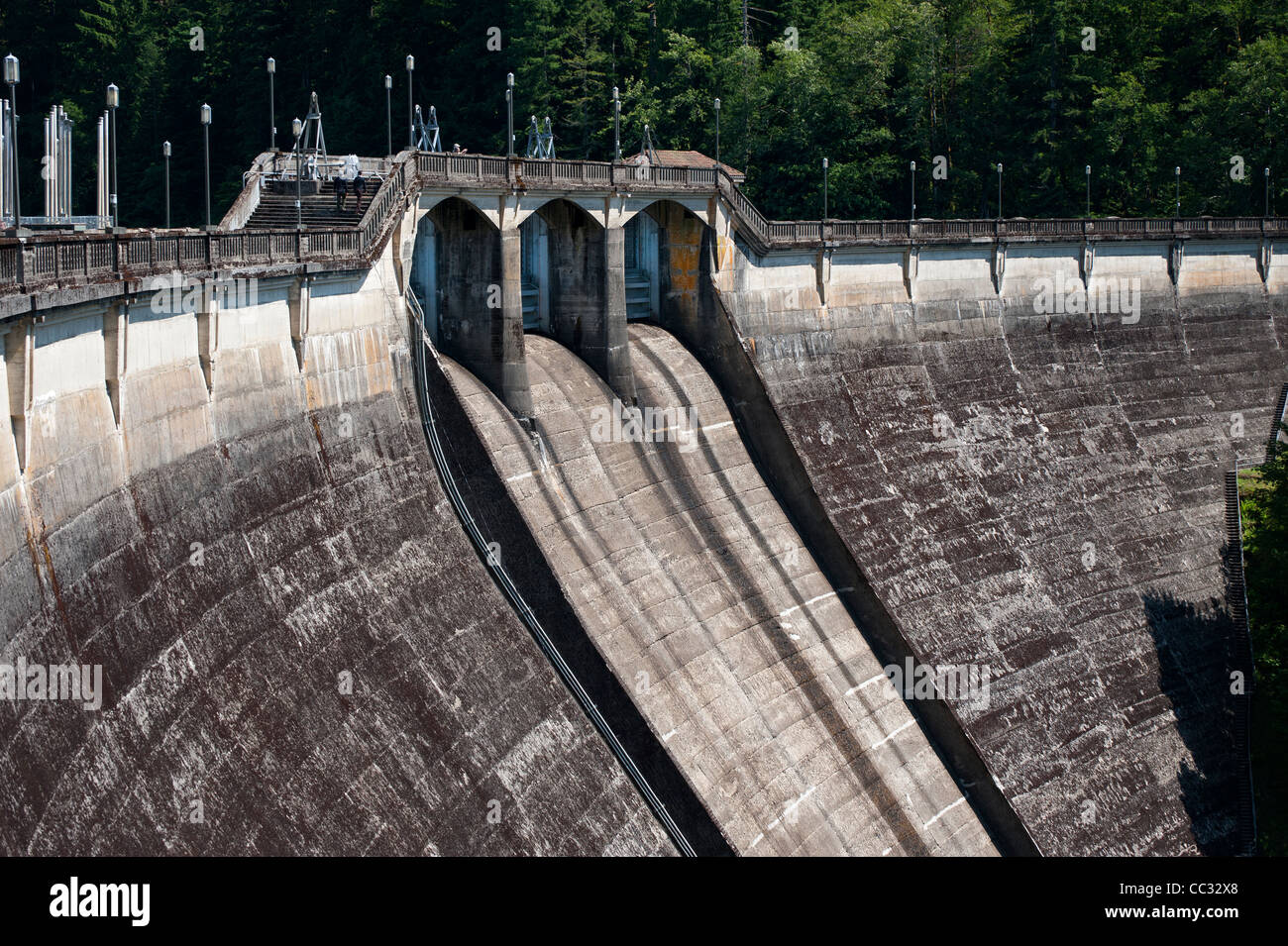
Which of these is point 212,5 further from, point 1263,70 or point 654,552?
point 654,552

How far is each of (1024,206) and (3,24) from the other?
6456 centimetres

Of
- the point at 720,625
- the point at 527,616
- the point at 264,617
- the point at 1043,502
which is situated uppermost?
the point at 264,617

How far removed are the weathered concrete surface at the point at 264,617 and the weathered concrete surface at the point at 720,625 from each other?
10.6 ft

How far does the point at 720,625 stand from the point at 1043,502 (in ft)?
57.1

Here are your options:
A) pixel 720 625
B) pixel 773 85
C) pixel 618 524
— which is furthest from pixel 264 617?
pixel 773 85

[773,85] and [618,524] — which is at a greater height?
[773,85]

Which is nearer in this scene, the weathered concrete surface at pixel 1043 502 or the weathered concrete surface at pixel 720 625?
the weathered concrete surface at pixel 720 625

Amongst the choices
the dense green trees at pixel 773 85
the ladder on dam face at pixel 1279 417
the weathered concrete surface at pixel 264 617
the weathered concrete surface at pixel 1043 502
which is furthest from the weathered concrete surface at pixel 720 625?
the dense green trees at pixel 773 85

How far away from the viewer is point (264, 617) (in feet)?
89.8

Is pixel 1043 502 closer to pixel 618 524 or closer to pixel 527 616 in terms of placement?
pixel 618 524

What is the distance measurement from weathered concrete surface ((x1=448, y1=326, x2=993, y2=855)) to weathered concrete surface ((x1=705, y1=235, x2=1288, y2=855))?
2.52 m

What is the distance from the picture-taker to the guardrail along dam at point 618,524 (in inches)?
940

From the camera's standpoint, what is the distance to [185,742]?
23.6m

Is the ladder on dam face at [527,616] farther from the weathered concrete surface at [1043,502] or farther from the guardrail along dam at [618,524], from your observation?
the weathered concrete surface at [1043,502]
